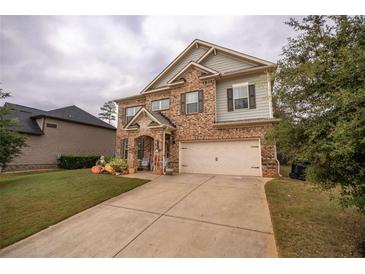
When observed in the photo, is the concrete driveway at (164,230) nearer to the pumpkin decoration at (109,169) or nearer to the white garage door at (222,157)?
the white garage door at (222,157)

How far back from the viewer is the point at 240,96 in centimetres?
1045

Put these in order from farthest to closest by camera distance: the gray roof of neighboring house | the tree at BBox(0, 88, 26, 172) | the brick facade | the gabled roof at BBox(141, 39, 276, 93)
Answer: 1. the gray roof of neighboring house
2. the gabled roof at BBox(141, 39, 276, 93)
3. the brick facade
4. the tree at BBox(0, 88, 26, 172)

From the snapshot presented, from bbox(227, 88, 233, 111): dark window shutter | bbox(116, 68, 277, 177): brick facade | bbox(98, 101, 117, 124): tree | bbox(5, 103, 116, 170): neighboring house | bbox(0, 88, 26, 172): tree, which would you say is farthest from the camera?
bbox(98, 101, 117, 124): tree

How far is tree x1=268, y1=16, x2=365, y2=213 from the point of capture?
249 centimetres

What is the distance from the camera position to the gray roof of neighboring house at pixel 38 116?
50.2 feet

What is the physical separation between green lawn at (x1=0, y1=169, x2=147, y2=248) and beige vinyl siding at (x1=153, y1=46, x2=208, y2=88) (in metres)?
8.39

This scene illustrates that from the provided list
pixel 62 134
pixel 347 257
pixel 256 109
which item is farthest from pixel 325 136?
pixel 62 134

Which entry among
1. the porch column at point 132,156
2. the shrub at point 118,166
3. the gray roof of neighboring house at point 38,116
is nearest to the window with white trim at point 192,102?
the porch column at point 132,156

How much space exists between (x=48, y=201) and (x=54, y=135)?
1367cm

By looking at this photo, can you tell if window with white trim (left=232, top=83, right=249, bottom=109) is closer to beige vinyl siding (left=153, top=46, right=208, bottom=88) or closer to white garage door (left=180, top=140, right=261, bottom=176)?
white garage door (left=180, top=140, right=261, bottom=176)

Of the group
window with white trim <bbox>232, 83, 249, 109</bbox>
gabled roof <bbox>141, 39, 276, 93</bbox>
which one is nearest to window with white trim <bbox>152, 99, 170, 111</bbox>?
gabled roof <bbox>141, 39, 276, 93</bbox>

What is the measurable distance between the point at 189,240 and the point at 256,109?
8593mm

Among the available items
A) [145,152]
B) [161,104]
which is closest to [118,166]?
[145,152]

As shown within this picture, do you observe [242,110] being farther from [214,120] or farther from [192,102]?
→ [192,102]
